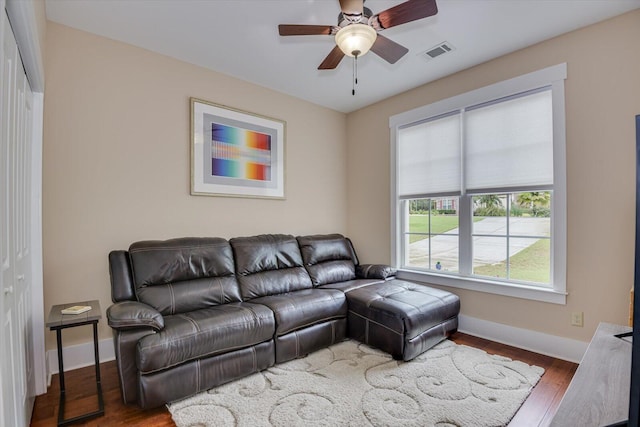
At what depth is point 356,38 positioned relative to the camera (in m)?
2.00

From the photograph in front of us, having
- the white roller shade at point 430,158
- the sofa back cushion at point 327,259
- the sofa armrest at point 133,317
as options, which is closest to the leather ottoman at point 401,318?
the sofa back cushion at point 327,259

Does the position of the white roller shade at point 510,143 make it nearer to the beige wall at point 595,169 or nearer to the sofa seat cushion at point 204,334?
the beige wall at point 595,169

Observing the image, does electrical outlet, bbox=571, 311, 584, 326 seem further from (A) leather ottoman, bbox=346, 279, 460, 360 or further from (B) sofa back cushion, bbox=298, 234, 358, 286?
(B) sofa back cushion, bbox=298, 234, 358, 286

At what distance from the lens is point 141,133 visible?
2.94 metres

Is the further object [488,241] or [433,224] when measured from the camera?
[433,224]

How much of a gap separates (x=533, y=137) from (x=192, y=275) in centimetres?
329

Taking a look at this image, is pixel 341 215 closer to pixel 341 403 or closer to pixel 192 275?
pixel 192 275

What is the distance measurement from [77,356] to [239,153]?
233cm

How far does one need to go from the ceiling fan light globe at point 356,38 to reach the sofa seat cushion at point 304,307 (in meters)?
1.98

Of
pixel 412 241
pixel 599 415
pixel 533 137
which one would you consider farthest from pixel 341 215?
pixel 599 415

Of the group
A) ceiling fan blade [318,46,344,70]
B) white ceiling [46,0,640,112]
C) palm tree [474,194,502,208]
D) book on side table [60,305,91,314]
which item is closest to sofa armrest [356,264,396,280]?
palm tree [474,194,502,208]

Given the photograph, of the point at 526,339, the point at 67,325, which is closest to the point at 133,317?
the point at 67,325

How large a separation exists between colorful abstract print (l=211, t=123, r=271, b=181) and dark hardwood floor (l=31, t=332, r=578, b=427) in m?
2.04

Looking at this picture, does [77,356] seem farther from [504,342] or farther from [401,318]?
[504,342]
